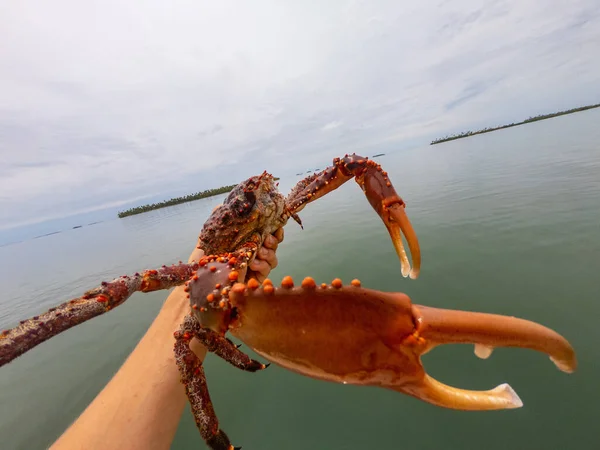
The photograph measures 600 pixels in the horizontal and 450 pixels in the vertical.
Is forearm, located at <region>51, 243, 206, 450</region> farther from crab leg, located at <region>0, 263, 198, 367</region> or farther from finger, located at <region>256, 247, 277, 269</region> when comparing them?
finger, located at <region>256, 247, 277, 269</region>

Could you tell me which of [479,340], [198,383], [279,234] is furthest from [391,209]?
[198,383]

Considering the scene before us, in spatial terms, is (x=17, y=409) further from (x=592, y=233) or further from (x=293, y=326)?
(x=592, y=233)

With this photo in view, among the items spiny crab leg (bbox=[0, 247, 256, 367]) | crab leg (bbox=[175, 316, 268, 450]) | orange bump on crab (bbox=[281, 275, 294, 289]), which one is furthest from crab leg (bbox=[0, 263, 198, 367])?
orange bump on crab (bbox=[281, 275, 294, 289])

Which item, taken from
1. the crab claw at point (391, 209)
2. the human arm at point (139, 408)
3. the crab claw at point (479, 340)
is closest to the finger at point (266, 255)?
the human arm at point (139, 408)

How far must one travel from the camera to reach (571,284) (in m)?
3.78

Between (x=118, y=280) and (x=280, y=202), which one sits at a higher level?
(x=280, y=202)

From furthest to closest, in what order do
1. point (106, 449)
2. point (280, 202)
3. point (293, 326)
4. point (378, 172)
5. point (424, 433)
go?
point (280, 202)
point (378, 172)
point (424, 433)
point (106, 449)
point (293, 326)

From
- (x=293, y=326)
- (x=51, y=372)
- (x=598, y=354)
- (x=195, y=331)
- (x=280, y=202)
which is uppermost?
(x=280, y=202)

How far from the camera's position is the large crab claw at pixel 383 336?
1.01 metres

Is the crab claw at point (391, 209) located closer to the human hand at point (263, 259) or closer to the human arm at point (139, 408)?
the human hand at point (263, 259)

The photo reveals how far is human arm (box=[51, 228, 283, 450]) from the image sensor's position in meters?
1.99

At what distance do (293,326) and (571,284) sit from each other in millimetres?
5022

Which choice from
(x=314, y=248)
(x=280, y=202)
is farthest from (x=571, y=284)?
(x=314, y=248)

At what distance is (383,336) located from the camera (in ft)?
3.51
